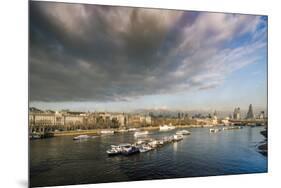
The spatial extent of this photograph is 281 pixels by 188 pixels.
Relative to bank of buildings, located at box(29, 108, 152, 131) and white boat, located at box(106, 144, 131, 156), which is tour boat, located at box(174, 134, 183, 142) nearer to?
bank of buildings, located at box(29, 108, 152, 131)

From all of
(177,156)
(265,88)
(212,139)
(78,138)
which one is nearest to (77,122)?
(78,138)

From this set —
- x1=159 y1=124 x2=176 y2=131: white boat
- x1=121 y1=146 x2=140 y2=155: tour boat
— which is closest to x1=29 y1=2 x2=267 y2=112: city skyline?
x1=159 y1=124 x2=176 y2=131: white boat

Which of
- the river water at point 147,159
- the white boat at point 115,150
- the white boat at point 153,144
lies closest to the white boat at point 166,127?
the river water at point 147,159

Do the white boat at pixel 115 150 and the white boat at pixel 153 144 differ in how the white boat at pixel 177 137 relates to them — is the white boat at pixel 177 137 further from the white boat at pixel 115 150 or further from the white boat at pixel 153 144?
the white boat at pixel 115 150

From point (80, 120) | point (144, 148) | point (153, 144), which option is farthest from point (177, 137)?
point (80, 120)

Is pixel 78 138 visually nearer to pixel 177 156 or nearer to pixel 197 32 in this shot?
pixel 177 156
